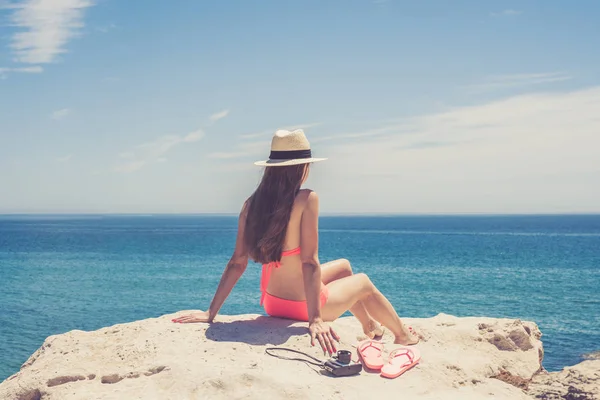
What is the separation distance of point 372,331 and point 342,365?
148cm

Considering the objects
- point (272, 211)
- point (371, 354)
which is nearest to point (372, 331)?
point (371, 354)

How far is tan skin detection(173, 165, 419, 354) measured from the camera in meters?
5.41

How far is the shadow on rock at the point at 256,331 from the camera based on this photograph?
17.8 feet

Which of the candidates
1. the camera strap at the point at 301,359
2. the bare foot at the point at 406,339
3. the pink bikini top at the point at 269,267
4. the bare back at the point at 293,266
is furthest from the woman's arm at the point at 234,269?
the bare foot at the point at 406,339

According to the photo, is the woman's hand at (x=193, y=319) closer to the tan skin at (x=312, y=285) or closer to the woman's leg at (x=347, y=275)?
the tan skin at (x=312, y=285)

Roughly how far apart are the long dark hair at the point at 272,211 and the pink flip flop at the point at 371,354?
1.14 meters

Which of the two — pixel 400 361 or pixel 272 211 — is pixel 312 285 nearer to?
pixel 272 211

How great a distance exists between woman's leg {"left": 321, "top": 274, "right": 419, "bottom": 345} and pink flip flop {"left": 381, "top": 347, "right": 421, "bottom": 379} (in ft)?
1.40

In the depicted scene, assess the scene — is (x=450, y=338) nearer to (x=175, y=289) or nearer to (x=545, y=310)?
(x=545, y=310)

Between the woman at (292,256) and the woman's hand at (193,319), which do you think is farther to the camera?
the woman's hand at (193,319)

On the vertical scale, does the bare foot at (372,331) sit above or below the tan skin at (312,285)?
below

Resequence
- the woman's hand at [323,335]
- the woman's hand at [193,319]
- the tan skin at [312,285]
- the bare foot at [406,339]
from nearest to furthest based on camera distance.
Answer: the woman's hand at [323,335], the tan skin at [312,285], the woman's hand at [193,319], the bare foot at [406,339]

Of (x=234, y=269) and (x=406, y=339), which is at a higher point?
(x=234, y=269)

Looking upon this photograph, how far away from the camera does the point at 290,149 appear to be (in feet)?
18.4
